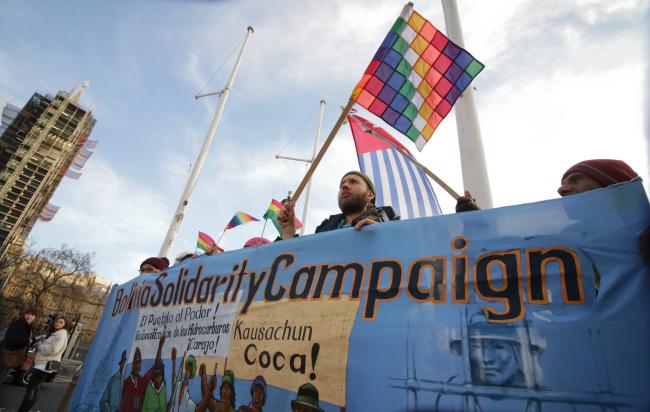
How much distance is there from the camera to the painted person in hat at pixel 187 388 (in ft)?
6.57

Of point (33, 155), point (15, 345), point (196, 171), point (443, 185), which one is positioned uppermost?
point (33, 155)

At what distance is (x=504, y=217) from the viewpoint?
158cm

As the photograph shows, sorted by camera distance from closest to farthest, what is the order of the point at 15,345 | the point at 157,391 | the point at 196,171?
the point at 157,391 < the point at 15,345 < the point at 196,171

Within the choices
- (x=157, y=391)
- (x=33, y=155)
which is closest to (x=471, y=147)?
(x=157, y=391)

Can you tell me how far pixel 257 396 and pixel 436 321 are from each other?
103cm

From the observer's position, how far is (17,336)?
505 cm

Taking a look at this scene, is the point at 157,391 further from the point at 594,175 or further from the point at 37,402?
the point at 37,402

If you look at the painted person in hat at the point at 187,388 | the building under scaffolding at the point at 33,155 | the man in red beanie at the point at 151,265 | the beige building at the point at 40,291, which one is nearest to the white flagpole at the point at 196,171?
the man in red beanie at the point at 151,265

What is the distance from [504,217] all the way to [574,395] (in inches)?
29.2

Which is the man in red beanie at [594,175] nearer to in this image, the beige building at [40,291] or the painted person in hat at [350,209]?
the painted person in hat at [350,209]

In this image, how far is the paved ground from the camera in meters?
5.80

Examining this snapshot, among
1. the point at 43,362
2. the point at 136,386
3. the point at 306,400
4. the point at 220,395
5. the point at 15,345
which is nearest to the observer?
the point at 306,400

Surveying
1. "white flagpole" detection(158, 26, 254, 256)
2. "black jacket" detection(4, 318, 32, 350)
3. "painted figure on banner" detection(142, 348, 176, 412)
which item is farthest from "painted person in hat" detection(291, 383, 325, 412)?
"white flagpole" detection(158, 26, 254, 256)

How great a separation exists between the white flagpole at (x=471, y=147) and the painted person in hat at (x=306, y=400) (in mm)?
3192
